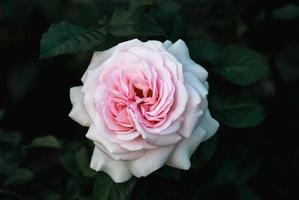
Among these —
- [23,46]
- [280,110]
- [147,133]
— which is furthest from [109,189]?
[23,46]

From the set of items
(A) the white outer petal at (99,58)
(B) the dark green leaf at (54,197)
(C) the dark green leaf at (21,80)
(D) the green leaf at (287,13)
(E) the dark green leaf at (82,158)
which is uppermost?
(A) the white outer petal at (99,58)

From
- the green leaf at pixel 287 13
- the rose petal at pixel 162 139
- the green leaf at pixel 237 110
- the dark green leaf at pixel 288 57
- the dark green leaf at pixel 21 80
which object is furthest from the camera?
the dark green leaf at pixel 21 80

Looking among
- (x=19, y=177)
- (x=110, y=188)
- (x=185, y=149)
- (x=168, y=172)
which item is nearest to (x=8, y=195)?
(x=19, y=177)

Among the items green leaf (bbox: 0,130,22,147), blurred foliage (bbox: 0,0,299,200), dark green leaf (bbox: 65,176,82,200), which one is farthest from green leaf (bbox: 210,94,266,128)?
green leaf (bbox: 0,130,22,147)

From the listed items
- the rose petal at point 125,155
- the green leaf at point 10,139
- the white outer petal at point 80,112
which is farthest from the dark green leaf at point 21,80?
the rose petal at point 125,155

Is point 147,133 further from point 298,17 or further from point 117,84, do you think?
point 298,17

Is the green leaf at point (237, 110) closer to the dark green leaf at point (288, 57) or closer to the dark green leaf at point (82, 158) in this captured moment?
the dark green leaf at point (82, 158)
